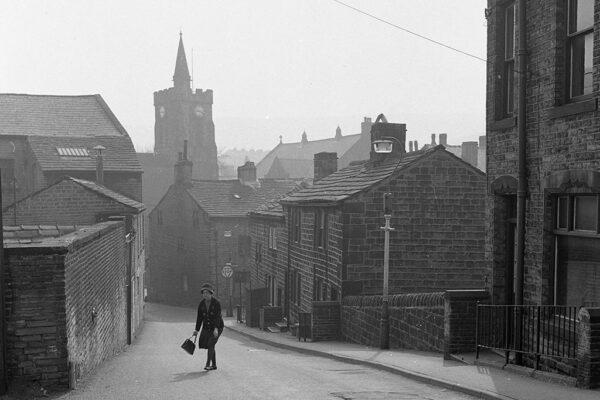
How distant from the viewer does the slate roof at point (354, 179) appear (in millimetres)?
24172

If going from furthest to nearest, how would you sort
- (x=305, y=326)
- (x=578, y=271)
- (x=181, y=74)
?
(x=181, y=74), (x=305, y=326), (x=578, y=271)

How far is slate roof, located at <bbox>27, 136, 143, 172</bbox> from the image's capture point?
39.2 metres

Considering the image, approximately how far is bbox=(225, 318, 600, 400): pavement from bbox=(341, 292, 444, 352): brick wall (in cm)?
43

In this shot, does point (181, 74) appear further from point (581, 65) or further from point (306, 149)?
point (581, 65)

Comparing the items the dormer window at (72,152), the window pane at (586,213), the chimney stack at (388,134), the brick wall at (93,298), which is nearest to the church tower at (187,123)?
the dormer window at (72,152)

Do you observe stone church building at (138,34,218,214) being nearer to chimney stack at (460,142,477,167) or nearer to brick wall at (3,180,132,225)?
chimney stack at (460,142,477,167)

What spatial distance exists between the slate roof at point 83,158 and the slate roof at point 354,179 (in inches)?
545

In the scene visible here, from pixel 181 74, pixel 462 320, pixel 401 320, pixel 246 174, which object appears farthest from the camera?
pixel 181 74

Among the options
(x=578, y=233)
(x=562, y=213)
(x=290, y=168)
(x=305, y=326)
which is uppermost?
(x=290, y=168)

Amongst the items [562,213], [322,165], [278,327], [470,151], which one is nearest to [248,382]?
[562,213]

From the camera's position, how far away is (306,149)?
109625mm

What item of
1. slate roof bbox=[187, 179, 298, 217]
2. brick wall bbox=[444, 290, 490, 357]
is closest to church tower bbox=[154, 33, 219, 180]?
slate roof bbox=[187, 179, 298, 217]

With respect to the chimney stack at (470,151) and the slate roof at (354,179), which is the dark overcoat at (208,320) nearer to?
the slate roof at (354,179)

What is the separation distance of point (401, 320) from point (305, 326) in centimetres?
688
